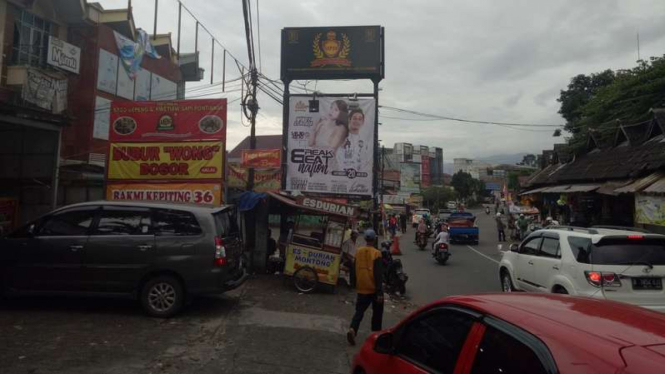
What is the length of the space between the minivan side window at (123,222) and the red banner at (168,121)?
5.37 metres

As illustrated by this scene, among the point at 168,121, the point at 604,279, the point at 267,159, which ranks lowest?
the point at 604,279

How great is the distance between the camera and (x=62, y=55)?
21.7 meters

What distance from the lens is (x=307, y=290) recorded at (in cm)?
1036

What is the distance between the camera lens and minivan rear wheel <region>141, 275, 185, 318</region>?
7301 mm

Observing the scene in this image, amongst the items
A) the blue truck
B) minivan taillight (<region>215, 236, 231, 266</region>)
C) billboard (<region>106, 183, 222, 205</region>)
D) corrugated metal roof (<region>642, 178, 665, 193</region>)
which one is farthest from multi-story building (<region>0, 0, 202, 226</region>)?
the blue truck

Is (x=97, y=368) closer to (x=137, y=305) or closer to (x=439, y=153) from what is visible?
(x=137, y=305)

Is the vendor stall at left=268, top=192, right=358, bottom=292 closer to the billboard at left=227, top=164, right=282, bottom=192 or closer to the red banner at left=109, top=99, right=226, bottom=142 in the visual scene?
the red banner at left=109, top=99, right=226, bottom=142

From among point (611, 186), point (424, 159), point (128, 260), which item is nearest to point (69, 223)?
point (128, 260)

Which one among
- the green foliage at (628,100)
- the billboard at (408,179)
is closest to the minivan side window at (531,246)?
the green foliage at (628,100)

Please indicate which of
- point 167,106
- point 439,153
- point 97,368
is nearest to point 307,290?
point 97,368

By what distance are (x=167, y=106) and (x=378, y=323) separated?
31.1 ft

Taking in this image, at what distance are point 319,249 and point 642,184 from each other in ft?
31.7

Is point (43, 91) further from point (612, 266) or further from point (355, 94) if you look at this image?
point (612, 266)

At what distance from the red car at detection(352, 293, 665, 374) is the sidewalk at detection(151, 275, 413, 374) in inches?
107
